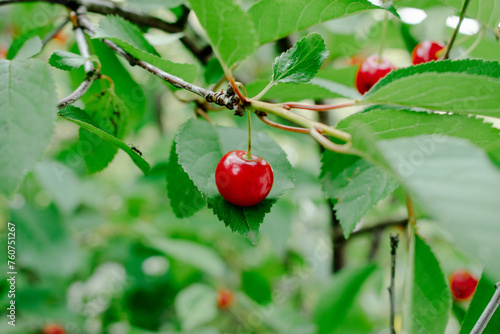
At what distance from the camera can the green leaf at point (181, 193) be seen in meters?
0.88

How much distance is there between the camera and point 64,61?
0.72 meters

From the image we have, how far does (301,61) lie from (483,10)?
1.26 ft

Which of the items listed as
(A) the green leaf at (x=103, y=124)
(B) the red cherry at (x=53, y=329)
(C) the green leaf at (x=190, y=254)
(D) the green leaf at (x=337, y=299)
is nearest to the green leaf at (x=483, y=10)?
(A) the green leaf at (x=103, y=124)

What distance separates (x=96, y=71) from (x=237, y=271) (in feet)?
6.47

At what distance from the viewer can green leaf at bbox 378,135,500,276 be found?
35 cm

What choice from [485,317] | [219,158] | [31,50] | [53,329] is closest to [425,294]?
[485,317]

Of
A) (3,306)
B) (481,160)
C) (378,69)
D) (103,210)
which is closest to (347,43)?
(378,69)

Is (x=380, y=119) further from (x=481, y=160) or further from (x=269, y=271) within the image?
(x=269, y=271)

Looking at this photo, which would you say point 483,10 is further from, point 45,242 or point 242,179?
point 45,242

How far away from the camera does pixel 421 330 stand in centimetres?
64

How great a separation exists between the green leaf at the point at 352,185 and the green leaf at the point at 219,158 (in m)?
0.09

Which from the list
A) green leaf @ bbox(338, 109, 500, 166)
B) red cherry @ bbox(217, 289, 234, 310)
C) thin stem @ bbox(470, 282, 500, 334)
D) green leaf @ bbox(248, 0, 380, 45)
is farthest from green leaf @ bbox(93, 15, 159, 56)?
red cherry @ bbox(217, 289, 234, 310)

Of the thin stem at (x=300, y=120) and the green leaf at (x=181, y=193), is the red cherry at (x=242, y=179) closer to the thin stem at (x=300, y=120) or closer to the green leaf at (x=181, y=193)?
the thin stem at (x=300, y=120)

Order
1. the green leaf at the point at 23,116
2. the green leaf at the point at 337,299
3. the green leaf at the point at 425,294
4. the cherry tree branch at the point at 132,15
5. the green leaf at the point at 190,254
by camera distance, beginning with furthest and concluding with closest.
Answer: the green leaf at the point at 190,254, the green leaf at the point at 337,299, the cherry tree branch at the point at 132,15, the green leaf at the point at 425,294, the green leaf at the point at 23,116
